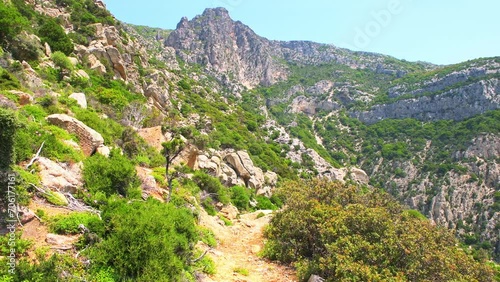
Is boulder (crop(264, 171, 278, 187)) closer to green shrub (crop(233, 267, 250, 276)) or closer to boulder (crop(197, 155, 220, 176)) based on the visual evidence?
boulder (crop(197, 155, 220, 176))

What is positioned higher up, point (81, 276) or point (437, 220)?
point (81, 276)

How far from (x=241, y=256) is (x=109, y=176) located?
6.31m

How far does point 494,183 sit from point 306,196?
233 feet

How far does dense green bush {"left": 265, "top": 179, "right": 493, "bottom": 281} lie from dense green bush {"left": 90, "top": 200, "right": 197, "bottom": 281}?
5.16m

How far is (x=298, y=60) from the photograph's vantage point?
6703 inches

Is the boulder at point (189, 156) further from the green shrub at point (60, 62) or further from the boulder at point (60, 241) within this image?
the boulder at point (60, 241)

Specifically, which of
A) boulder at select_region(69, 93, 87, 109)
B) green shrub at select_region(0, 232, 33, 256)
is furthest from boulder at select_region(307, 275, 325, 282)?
boulder at select_region(69, 93, 87, 109)

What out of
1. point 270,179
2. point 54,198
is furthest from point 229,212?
point 270,179

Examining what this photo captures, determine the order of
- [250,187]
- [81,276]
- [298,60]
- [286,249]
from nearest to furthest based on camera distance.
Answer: [81,276], [286,249], [250,187], [298,60]

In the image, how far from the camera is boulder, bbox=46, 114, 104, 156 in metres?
13.4

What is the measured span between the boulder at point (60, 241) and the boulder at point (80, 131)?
669 cm

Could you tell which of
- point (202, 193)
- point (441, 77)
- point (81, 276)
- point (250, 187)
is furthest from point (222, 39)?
point (81, 276)

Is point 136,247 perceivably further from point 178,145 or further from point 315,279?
point 178,145

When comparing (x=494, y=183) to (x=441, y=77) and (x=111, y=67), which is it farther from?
(x=111, y=67)
